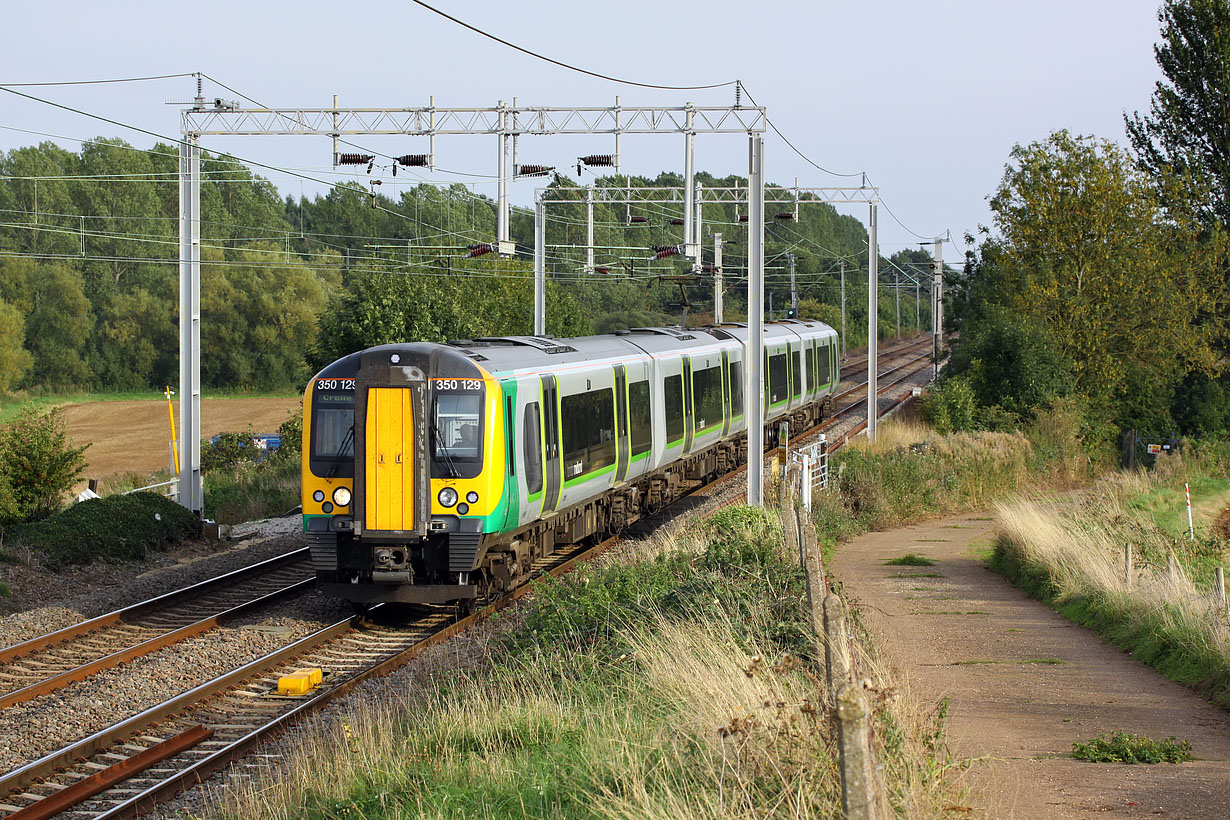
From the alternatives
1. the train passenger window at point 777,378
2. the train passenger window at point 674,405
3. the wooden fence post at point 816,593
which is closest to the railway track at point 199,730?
the wooden fence post at point 816,593

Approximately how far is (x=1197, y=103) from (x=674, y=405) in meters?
25.3

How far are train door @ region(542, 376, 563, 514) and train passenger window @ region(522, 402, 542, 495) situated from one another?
177mm

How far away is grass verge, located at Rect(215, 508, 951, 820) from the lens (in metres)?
5.45

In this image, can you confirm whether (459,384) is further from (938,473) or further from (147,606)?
(938,473)

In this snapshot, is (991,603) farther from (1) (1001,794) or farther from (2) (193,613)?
(2) (193,613)

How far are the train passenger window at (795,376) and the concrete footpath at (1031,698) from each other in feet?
49.3

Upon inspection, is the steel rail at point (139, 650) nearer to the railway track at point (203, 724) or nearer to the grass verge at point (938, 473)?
the railway track at point (203, 724)

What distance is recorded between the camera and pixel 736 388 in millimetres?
24703

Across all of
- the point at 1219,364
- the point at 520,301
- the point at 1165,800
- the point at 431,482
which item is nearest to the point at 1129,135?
the point at 1219,364

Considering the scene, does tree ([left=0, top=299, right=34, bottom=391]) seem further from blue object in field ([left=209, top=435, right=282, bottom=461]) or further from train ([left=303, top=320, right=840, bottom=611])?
train ([left=303, top=320, right=840, bottom=611])

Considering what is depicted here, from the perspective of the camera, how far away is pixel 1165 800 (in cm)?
654

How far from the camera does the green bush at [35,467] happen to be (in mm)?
18828

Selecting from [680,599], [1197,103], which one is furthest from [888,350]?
[680,599]

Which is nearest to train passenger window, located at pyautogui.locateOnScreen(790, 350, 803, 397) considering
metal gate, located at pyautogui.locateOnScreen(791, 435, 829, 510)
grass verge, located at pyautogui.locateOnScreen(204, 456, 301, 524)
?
metal gate, located at pyautogui.locateOnScreen(791, 435, 829, 510)
